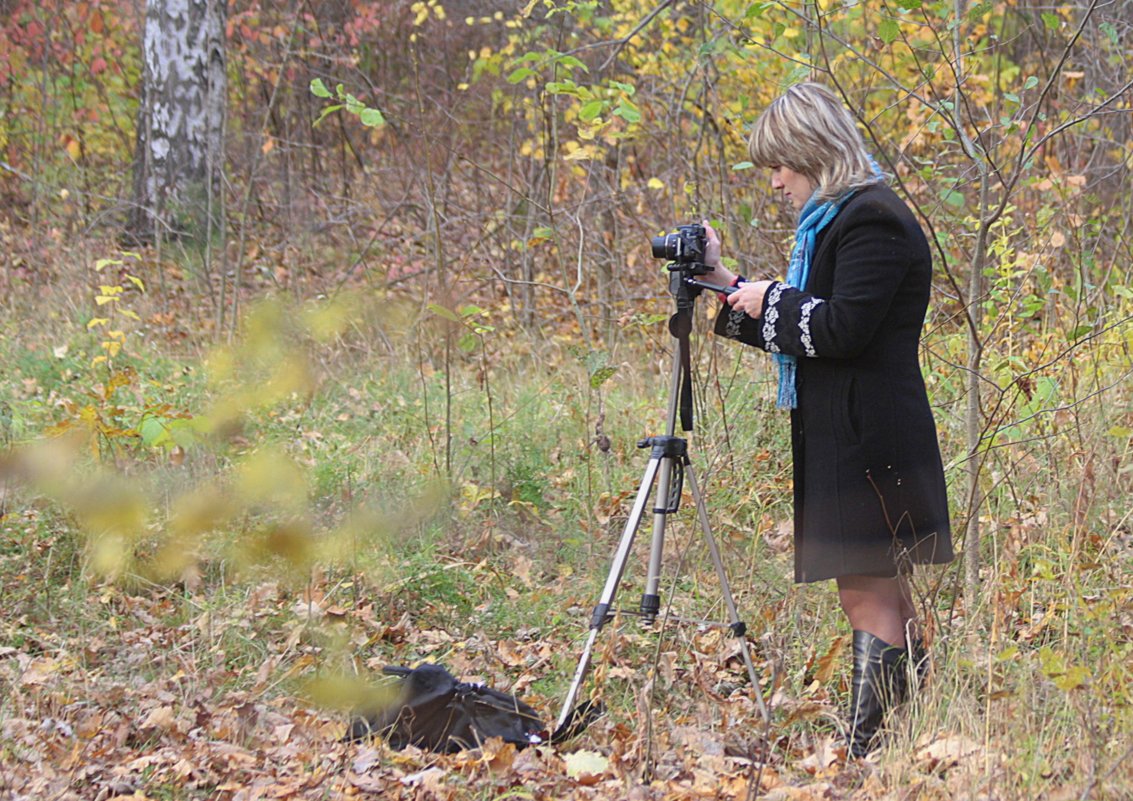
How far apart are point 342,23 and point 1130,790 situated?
43.5ft

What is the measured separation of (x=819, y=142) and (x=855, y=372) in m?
0.62

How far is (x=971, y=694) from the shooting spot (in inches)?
129

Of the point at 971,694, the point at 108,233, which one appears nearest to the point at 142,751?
the point at 971,694

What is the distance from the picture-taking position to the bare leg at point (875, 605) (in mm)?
3320

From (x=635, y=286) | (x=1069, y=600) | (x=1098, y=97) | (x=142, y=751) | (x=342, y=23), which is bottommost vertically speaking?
(x=142, y=751)

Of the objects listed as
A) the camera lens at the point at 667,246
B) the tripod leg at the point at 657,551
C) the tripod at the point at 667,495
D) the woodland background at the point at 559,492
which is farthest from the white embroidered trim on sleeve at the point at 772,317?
the woodland background at the point at 559,492

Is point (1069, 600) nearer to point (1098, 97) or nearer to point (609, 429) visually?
point (609, 429)

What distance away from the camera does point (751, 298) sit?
10.8ft

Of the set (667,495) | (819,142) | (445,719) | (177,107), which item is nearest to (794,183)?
(819,142)

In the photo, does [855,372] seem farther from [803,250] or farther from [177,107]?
[177,107]

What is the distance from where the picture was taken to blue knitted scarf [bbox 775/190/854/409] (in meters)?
3.21

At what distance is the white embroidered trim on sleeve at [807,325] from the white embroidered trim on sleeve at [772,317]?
0.28 ft

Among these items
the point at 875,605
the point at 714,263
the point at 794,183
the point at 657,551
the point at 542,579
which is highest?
the point at 794,183

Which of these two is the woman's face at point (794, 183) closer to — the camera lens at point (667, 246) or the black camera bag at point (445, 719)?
the camera lens at point (667, 246)
